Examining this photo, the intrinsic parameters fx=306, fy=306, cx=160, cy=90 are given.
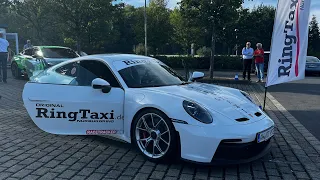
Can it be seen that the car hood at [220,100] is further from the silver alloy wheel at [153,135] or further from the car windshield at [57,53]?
the car windshield at [57,53]

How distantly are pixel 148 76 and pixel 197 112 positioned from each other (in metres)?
1.21

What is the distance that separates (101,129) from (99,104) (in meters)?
0.37

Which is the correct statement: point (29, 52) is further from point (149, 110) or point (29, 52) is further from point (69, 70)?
point (149, 110)

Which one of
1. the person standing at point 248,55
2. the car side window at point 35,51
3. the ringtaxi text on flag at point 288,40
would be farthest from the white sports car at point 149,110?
the person standing at point 248,55

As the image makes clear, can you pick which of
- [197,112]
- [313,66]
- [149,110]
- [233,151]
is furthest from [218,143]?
[313,66]

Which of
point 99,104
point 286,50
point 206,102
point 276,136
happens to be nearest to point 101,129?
point 99,104

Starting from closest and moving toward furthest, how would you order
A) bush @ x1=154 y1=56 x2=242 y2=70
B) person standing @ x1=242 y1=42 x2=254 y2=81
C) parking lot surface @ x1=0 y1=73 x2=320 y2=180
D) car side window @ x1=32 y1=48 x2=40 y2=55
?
parking lot surface @ x1=0 y1=73 x2=320 y2=180 < car side window @ x1=32 y1=48 x2=40 y2=55 < person standing @ x1=242 y1=42 x2=254 y2=81 < bush @ x1=154 y1=56 x2=242 y2=70

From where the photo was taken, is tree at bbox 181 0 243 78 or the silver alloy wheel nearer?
the silver alloy wheel

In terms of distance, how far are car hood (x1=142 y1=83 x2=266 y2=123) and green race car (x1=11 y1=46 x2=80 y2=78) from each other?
8281mm

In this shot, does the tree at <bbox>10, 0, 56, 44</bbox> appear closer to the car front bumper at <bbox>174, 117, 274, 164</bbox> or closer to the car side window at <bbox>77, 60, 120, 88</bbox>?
the car side window at <bbox>77, 60, 120, 88</bbox>

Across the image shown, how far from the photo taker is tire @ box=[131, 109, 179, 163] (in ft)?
12.6

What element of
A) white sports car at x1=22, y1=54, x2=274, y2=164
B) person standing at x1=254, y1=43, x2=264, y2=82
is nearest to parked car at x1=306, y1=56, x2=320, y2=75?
person standing at x1=254, y1=43, x2=264, y2=82

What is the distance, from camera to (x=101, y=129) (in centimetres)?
448

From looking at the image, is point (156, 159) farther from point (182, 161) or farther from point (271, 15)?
point (271, 15)
